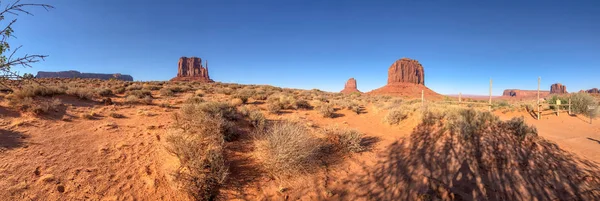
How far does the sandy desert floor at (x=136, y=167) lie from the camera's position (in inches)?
137

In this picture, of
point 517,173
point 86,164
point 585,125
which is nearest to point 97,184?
point 86,164

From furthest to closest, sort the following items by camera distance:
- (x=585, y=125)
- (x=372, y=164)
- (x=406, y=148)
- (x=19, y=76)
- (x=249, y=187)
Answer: (x=585, y=125) < (x=406, y=148) < (x=372, y=164) < (x=249, y=187) < (x=19, y=76)

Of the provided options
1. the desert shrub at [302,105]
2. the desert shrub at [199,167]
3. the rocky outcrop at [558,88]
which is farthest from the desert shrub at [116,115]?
the rocky outcrop at [558,88]

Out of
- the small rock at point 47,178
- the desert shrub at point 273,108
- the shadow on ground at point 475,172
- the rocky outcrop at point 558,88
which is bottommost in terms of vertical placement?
the shadow on ground at point 475,172

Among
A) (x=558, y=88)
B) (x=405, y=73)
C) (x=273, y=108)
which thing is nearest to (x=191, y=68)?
(x=405, y=73)

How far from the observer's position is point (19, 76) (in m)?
2.35

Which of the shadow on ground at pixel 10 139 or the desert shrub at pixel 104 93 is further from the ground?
the desert shrub at pixel 104 93

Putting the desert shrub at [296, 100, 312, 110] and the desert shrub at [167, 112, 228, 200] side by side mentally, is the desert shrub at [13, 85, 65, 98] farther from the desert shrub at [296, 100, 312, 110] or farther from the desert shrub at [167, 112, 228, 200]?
the desert shrub at [296, 100, 312, 110]

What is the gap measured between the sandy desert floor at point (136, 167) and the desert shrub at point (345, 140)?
0.93 feet

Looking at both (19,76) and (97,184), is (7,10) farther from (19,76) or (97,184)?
(97,184)

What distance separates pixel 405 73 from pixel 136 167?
90.7 meters

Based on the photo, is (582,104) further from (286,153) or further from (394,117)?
(286,153)

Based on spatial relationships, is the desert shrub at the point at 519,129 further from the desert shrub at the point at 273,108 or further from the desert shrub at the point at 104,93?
the desert shrub at the point at 104,93

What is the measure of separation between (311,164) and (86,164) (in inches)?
165
